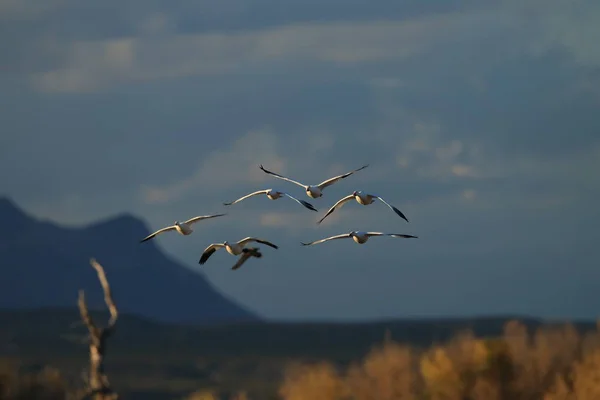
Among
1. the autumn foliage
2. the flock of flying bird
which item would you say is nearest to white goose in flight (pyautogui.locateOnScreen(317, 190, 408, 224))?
the flock of flying bird

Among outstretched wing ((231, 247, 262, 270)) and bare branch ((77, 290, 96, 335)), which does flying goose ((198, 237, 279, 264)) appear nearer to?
outstretched wing ((231, 247, 262, 270))

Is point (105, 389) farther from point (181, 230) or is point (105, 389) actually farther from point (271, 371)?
point (271, 371)

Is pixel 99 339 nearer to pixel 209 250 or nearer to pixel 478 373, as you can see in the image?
pixel 209 250

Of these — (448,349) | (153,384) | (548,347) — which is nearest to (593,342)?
(548,347)

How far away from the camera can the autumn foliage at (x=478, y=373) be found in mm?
93000

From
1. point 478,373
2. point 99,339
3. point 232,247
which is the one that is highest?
point 478,373

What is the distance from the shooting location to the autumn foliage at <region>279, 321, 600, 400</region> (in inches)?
3661

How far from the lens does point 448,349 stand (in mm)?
103375

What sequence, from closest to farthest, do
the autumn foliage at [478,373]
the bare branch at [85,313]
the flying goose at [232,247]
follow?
1. the flying goose at [232,247]
2. the bare branch at [85,313]
3. the autumn foliage at [478,373]

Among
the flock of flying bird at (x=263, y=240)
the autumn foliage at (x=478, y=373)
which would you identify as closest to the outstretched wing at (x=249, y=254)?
the flock of flying bird at (x=263, y=240)

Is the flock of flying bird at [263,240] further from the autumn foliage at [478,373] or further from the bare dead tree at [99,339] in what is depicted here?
the autumn foliage at [478,373]

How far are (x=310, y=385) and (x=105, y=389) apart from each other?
49.9 meters

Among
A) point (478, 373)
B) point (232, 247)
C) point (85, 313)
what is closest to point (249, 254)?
point (232, 247)

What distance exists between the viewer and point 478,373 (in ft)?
310
